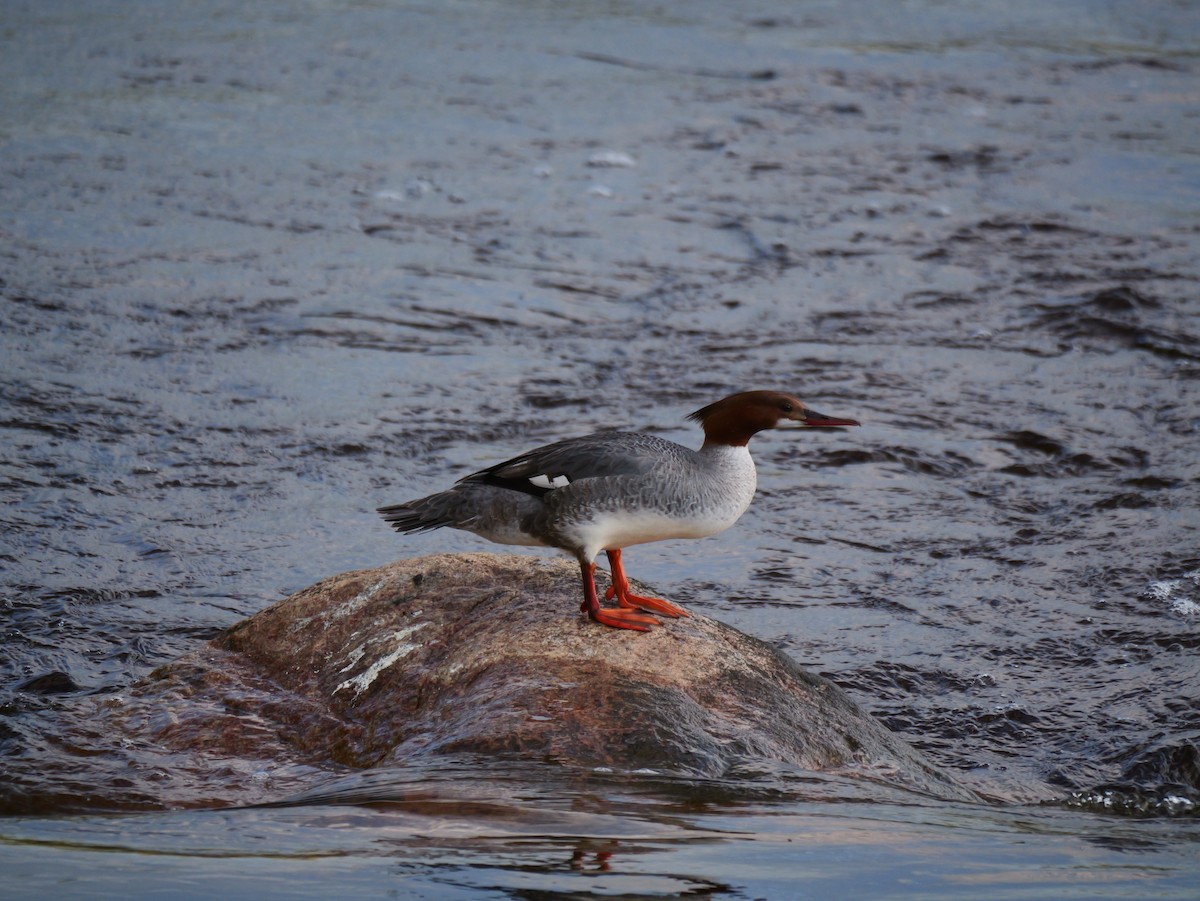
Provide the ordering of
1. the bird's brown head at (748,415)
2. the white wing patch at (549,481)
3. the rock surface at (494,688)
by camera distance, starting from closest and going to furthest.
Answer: the rock surface at (494,688)
the white wing patch at (549,481)
the bird's brown head at (748,415)

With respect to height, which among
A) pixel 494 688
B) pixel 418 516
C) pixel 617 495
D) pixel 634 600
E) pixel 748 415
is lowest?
pixel 494 688

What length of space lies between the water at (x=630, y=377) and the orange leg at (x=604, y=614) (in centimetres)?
74

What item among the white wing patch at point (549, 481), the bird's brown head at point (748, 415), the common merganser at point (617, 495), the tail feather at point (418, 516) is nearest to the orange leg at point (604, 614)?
the common merganser at point (617, 495)

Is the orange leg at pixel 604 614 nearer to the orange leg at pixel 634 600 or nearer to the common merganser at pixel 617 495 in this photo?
the common merganser at pixel 617 495

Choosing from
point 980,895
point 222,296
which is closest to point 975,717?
point 980,895

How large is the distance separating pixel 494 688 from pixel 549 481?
29.2 inches

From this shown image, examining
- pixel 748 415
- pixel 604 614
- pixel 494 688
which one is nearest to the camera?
pixel 494 688

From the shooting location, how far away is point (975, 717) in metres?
6.14

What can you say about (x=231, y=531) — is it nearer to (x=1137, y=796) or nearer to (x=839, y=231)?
(x=1137, y=796)

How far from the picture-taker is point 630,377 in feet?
30.6

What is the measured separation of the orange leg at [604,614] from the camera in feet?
16.2

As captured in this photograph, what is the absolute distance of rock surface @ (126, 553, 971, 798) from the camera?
4508 mm

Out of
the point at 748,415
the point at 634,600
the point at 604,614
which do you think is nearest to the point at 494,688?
the point at 604,614

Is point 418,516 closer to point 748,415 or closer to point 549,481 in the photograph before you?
point 549,481
